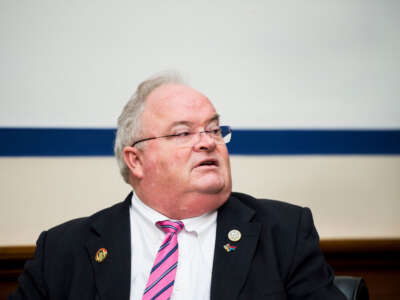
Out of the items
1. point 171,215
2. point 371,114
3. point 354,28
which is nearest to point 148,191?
point 171,215

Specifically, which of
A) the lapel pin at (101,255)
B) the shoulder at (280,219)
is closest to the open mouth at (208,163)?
the shoulder at (280,219)

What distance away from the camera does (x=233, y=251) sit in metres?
1.33

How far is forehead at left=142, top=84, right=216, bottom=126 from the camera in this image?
4.63ft

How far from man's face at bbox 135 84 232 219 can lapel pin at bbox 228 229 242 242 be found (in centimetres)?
12

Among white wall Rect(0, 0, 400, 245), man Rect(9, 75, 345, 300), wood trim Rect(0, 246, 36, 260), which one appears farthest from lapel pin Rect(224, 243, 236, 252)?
wood trim Rect(0, 246, 36, 260)

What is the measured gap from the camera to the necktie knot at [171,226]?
53.8 inches

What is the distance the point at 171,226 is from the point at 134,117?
0.49 m

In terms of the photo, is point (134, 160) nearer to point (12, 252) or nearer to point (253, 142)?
point (253, 142)

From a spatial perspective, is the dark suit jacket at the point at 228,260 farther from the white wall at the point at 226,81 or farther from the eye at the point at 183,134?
the white wall at the point at 226,81

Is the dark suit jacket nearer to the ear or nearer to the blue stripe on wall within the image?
the ear

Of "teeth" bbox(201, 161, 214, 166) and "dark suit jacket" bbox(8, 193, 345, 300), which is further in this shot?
"teeth" bbox(201, 161, 214, 166)

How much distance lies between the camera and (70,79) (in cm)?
209

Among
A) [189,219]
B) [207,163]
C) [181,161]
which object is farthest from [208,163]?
[189,219]

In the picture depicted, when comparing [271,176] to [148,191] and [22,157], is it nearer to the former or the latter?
[148,191]
